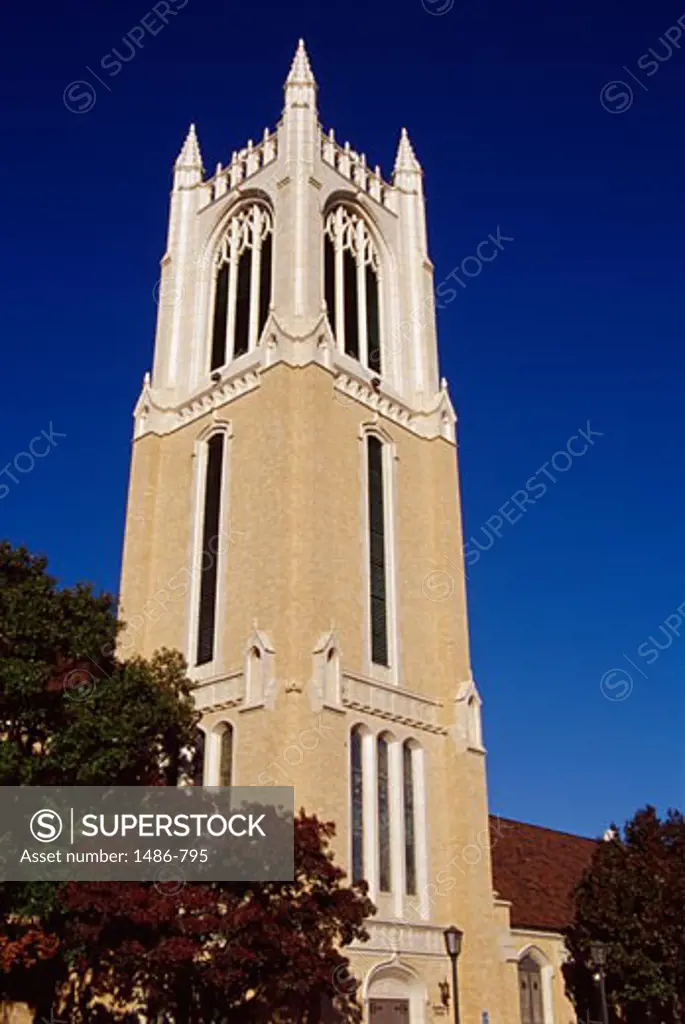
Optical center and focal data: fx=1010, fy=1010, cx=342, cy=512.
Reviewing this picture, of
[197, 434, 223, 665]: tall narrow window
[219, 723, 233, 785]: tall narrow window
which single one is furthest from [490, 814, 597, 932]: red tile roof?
[197, 434, 223, 665]: tall narrow window

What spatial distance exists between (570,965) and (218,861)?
18734 millimetres

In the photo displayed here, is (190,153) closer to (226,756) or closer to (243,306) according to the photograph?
(243,306)

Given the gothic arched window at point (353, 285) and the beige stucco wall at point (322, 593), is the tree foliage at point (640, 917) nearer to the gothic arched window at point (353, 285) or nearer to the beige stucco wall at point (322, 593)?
the beige stucco wall at point (322, 593)

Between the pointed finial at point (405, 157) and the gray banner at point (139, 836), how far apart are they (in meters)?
31.0

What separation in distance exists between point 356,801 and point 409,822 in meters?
2.49

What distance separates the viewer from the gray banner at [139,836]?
68.0 feet

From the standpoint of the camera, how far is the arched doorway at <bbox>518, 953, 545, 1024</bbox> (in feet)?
107

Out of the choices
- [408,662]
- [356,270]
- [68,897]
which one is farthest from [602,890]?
[356,270]

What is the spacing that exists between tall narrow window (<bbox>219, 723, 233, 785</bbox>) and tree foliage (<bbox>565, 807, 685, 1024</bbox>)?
1159cm

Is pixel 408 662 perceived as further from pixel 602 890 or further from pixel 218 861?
pixel 218 861

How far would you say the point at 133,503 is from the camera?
1431 inches

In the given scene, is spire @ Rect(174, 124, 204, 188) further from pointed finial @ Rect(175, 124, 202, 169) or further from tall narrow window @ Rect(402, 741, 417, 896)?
tall narrow window @ Rect(402, 741, 417, 896)

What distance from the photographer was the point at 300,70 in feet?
134

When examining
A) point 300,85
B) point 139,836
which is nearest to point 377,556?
point 139,836
